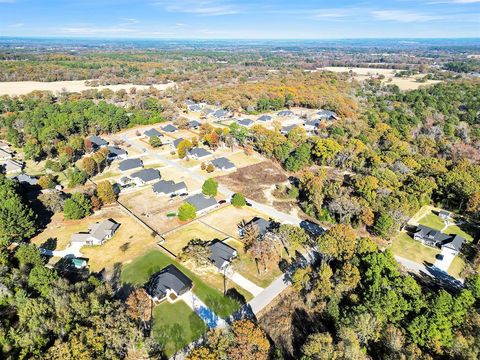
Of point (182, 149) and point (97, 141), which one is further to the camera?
point (97, 141)

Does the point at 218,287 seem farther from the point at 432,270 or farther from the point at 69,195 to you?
the point at 69,195

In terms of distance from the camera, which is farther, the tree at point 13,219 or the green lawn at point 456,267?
the tree at point 13,219

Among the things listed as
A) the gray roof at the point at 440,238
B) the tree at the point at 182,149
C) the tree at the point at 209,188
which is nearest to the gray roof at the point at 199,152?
the tree at the point at 182,149

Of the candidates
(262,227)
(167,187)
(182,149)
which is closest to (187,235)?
(262,227)

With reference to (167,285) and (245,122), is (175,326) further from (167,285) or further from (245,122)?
(245,122)

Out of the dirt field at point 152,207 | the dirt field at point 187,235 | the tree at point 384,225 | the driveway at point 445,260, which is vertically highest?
the tree at point 384,225

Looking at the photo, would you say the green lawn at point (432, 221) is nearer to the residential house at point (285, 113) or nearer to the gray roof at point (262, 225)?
the gray roof at point (262, 225)

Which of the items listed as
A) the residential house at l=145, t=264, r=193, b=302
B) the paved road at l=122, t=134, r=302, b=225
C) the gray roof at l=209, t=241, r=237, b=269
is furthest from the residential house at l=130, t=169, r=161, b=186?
the residential house at l=145, t=264, r=193, b=302
